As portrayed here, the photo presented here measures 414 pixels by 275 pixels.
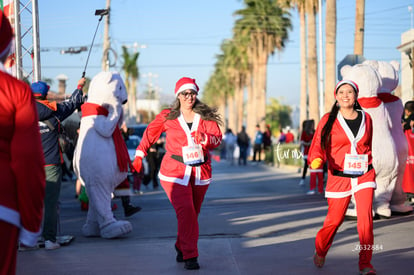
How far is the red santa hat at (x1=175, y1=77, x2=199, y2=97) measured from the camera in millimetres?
7129

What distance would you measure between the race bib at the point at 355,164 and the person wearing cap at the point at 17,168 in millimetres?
3671

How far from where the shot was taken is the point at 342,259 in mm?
7070

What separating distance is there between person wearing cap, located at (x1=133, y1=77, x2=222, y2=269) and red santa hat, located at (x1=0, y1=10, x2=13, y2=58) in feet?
11.7

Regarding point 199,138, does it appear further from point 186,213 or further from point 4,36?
point 4,36

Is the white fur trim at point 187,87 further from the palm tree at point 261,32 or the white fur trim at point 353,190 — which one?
the palm tree at point 261,32

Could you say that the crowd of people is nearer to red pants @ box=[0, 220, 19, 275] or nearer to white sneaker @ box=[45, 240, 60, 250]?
white sneaker @ box=[45, 240, 60, 250]

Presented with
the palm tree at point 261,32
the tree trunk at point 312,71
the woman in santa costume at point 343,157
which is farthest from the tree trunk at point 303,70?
the woman in santa costume at point 343,157

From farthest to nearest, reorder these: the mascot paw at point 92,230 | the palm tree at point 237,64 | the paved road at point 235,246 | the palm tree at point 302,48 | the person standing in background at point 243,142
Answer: the palm tree at point 237,64 → the palm tree at point 302,48 → the person standing in background at point 243,142 → the mascot paw at point 92,230 → the paved road at point 235,246

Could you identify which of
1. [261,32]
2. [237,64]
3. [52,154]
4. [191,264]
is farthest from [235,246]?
[237,64]

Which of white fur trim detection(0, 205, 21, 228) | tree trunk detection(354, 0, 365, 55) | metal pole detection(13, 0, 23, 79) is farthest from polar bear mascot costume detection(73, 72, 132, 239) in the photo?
tree trunk detection(354, 0, 365, 55)

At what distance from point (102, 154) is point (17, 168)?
569 cm

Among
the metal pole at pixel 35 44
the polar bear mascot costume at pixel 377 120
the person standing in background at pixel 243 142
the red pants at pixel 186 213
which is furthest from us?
the person standing in background at pixel 243 142

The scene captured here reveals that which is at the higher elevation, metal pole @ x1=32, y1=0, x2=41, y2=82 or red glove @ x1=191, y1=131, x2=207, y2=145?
metal pole @ x1=32, y1=0, x2=41, y2=82

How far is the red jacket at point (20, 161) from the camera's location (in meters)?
3.26
